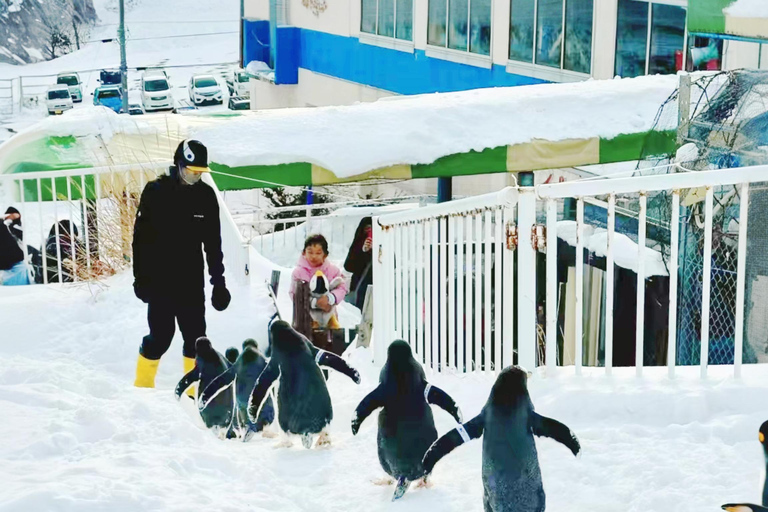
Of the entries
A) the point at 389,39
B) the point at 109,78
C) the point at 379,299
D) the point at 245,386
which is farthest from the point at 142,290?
the point at 109,78

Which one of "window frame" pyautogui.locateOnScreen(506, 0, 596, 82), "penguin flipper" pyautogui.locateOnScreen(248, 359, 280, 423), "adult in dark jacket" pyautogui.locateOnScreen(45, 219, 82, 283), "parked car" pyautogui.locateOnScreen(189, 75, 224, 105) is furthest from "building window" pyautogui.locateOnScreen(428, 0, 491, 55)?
"parked car" pyautogui.locateOnScreen(189, 75, 224, 105)

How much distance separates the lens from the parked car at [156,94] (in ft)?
135

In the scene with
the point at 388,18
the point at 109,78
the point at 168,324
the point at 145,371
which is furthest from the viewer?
the point at 109,78

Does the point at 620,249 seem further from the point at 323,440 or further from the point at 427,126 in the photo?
the point at 323,440

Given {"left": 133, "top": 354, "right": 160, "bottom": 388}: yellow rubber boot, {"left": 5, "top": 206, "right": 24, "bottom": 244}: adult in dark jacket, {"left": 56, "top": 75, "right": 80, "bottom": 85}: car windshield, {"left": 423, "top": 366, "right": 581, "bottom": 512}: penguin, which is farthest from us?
{"left": 56, "top": 75, "right": 80, "bottom": 85}: car windshield

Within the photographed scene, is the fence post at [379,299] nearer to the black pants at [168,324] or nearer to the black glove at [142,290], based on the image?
the black pants at [168,324]

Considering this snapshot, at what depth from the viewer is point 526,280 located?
235 inches

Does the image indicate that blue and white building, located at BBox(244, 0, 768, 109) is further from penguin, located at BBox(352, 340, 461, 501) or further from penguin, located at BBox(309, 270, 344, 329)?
penguin, located at BBox(352, 340, 461, 501)

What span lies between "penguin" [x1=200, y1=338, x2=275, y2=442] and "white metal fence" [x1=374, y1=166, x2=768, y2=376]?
1018mm

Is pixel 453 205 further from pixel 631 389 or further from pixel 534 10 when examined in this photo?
pixel 534 10

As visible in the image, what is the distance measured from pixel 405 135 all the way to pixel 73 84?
35495 millimetres

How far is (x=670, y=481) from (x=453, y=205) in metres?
2.27

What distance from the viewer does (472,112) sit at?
1138 cm

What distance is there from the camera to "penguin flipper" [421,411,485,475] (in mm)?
4879
